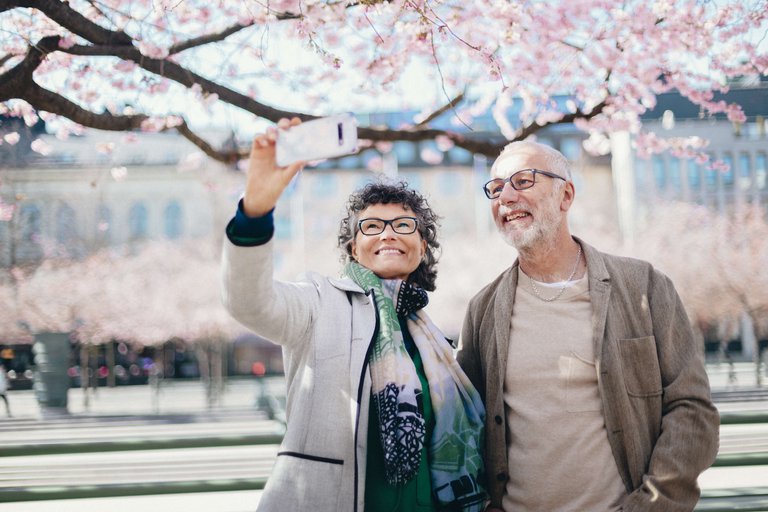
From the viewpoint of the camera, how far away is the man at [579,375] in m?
2.17

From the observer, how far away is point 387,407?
78.9 inches

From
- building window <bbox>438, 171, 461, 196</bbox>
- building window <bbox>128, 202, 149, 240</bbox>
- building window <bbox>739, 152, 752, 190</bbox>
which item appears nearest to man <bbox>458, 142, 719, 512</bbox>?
building window <bbox>128, 202, 149, 240</bbox>

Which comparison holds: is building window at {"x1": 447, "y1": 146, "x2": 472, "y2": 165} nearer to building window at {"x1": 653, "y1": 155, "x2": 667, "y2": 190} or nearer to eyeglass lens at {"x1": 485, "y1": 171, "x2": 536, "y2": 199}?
building window at {"x1": 653, "y1": 155, "x2": 667, "y2": 190}

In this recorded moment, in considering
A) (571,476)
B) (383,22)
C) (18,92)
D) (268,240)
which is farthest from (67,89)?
(571,476)

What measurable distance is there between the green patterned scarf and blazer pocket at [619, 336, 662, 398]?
1.73ft

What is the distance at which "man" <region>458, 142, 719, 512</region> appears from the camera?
7.11 feet

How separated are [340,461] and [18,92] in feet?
9.20

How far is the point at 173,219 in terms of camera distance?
3591 cm

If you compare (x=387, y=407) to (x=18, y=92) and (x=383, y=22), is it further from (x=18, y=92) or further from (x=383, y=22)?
(x=383, y=22)

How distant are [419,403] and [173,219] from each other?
35.7m

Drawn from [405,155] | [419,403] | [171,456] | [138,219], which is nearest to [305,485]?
[419,403]

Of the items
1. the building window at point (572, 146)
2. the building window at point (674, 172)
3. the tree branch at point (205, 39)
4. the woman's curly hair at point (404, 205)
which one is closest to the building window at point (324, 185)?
the building window at point (572, 146)

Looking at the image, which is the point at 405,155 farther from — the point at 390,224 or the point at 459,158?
the point at 390,224

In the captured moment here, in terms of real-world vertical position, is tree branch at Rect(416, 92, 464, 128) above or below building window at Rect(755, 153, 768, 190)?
below
